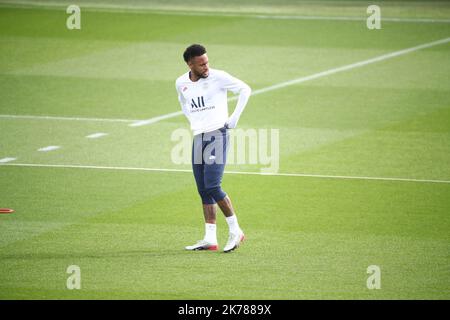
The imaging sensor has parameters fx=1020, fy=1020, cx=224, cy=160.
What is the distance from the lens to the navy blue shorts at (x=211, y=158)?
11.7 metres

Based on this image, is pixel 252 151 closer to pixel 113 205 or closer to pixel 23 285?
pixel 113 205

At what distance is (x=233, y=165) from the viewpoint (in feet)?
54.3

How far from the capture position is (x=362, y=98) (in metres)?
21.1

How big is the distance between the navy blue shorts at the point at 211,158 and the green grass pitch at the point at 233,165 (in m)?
0.78

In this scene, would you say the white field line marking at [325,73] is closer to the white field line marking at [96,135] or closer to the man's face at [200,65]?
the white field line marking at [96,135]

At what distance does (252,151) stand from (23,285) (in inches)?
297

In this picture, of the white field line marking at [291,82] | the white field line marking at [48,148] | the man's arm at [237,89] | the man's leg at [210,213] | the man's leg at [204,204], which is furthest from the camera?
the white field line marking at [291,82]

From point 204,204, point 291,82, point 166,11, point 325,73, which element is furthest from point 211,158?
point 166,11

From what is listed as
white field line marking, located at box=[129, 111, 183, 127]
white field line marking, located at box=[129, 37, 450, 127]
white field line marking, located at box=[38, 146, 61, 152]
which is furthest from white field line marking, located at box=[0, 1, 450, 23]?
white field line marking, located at box=[38, 146, 61, 152]

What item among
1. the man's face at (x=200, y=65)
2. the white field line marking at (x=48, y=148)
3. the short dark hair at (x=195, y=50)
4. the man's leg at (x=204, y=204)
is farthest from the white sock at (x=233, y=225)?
the white field line marking at (x=48, y=148)

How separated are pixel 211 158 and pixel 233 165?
4.87 meters

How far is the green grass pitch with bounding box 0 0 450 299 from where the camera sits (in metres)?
10.9

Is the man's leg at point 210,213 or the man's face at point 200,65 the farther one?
the man's leg at point 210,213
